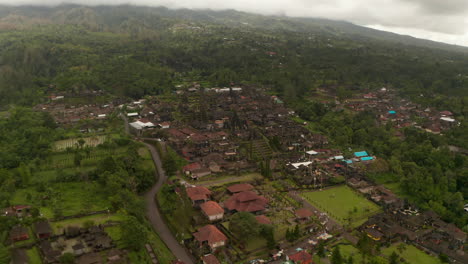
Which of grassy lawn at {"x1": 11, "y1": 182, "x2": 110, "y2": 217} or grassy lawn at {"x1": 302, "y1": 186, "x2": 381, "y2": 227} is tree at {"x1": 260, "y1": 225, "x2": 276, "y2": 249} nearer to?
grassy lawn at {"x1": 302, "y1": 186, "x2": 381, "y2": 227}

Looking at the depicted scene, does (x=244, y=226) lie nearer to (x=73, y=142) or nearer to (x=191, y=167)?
(x=191, y=167)

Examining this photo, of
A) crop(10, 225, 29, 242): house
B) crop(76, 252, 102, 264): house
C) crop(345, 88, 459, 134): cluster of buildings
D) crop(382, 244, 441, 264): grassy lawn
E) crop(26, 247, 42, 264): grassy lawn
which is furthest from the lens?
crop(345, 88, 459, 134): cluster of buildings

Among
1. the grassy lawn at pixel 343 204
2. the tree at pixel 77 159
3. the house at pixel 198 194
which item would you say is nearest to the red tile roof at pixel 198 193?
the house at pixel 198 194

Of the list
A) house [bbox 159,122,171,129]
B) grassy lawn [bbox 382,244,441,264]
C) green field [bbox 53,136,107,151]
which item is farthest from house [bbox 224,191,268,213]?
house [bbox 159,122,171,129]

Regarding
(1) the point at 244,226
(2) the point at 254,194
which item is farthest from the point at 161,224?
(2) the point at 254,194

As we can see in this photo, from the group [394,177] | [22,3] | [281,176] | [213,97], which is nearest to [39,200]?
[281,176]

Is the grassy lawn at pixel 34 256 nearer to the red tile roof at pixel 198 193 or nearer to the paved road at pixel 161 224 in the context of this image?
the paved road at pixel 161 224

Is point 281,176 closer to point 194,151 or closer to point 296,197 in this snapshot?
point 296,197

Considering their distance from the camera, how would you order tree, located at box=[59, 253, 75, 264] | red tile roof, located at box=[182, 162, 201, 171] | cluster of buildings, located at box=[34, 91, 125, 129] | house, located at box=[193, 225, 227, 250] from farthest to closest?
cluster of buildings, located at box=[34, 91, 125, 129] → red tile roof, located at box=[182, 162, 201, 171] → house, located at box=[193, 225, 227, 250] → tree, located at box=[59, 253, 75, 264]
